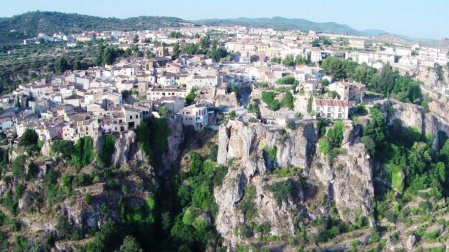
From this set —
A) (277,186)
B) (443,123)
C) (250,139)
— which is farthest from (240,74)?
(443,123)

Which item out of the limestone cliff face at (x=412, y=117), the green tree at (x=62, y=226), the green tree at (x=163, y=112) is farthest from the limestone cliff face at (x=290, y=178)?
the green tree at (x=62, y=226)

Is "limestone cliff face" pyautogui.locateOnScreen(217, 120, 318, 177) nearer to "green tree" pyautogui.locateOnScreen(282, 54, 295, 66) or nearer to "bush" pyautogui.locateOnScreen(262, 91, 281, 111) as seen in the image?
"bush" pyautogui.locateOnScreen(262, 91, 281, 111)

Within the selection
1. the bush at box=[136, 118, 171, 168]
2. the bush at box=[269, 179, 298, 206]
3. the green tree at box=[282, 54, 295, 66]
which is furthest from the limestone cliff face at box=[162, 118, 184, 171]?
the green tree at box=[282, 54, 295, 66]

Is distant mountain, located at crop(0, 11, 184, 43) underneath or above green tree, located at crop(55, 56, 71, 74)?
above

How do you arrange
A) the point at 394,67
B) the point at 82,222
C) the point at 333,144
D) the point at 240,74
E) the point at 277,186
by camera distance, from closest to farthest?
the point at 82,222 < the point at 277,186 < the point at 333,144 < the point at 240,74 < the point at 394,67

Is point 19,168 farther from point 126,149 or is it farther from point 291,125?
point 291,125

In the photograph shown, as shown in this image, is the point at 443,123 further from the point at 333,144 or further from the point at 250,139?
the point at 250,139

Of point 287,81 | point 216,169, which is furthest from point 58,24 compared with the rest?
point 216,169
